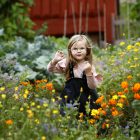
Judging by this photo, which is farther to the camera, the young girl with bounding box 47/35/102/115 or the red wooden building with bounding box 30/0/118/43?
the red wooden building with bounding box 30/0/118/43

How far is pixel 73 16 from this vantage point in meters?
16.8

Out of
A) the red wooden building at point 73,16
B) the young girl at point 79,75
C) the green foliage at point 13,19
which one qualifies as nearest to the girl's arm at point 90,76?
the young girl at point 79,75

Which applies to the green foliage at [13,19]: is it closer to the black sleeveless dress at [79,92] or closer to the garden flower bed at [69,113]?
the garden flower bed at [69,113]

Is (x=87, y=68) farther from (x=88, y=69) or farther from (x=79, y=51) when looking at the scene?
(x=79, y=51)

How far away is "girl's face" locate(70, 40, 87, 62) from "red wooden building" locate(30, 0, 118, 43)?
10.6 metres

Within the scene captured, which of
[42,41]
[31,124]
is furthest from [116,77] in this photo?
[42,41]

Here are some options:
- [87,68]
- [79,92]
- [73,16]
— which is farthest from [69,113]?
[73,16]

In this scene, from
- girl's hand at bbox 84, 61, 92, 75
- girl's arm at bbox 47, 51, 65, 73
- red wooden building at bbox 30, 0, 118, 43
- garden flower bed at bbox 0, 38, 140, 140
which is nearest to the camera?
garden flower bed at bbox 0, 38, 140, 140

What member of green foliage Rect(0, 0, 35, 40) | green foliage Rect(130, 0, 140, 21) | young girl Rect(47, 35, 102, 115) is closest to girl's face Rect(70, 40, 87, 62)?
young girl Rect(47, 35, 102, 115)

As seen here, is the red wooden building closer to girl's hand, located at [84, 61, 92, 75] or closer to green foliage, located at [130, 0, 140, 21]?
green foliage, located at [130, 0, 140, 21]

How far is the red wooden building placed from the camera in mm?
16656

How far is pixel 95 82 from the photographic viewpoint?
18.7ft

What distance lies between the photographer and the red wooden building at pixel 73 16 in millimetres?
16656

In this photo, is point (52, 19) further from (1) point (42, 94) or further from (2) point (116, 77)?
(1) point (42, 94)
